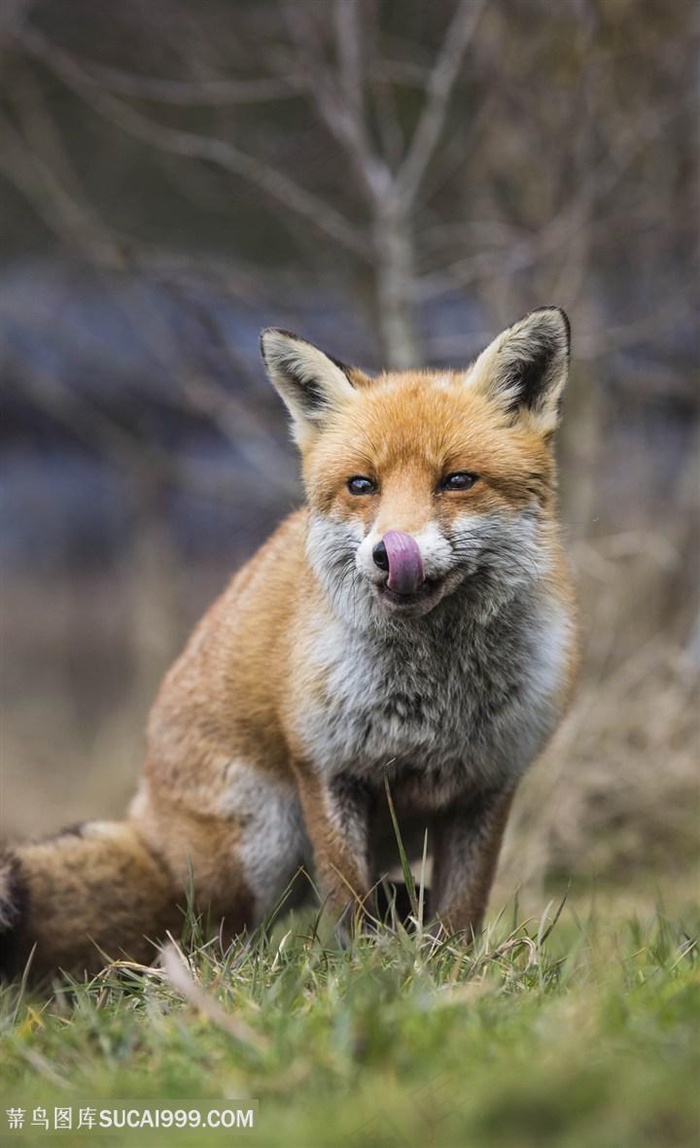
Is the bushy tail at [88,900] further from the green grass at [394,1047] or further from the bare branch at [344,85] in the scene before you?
the bare branch at [344,85]

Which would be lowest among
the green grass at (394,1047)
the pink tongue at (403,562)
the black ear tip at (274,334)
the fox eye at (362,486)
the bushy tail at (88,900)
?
the bushy tail at (88,900)

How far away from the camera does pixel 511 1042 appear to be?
2.70m

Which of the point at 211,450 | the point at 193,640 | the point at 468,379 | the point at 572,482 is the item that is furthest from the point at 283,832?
the point at 211,450

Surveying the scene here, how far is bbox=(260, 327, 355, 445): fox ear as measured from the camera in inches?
172

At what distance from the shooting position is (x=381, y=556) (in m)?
3.64

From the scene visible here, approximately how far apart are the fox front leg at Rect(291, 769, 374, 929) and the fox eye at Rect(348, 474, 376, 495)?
986 mm

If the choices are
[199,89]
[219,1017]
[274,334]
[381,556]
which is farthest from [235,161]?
[219,1017]

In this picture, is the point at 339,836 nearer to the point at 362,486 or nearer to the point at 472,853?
the point at 472,853

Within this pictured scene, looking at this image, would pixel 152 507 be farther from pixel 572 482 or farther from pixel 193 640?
pixel 193 640

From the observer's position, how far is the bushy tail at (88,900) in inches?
183

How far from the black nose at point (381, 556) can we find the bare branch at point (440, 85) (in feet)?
14.3

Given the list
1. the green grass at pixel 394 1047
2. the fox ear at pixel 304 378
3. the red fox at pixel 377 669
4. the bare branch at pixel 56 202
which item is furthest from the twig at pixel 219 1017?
the bare branch at pixel 56 202

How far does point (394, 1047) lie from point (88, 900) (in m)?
2.38

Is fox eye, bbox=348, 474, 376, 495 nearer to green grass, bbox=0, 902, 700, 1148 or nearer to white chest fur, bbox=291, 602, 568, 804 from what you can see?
white chest fur, bbox=291, 602, 568, 804
